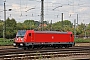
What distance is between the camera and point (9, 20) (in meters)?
81.2

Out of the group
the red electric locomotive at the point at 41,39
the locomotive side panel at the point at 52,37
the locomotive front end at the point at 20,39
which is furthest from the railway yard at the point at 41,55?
the locomotive side panel at the point at 52,37

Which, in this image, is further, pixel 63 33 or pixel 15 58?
pixel 63 33

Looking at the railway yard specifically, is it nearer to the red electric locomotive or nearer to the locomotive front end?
the locomotive front end

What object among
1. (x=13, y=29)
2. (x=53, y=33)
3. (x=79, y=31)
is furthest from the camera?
(x=79, y=31)

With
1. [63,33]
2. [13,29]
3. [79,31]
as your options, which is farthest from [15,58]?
[79,31]

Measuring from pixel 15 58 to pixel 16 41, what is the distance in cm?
1186

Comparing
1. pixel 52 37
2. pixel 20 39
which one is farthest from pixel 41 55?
pixel 52 37

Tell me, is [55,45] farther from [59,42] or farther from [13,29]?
[13,29]

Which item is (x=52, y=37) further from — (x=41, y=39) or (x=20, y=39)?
(x=20, y=39)

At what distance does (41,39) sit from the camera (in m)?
30.6

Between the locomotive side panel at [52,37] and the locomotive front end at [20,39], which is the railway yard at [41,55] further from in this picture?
the locomotive side panel at [52,37]

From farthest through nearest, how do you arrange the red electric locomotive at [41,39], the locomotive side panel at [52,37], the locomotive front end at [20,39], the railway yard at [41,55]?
the locomotive side panel at [52,37] < the red electric locomotive at [41,39] < the locomotive front end at [20,39] < the railway yard at [41,55]

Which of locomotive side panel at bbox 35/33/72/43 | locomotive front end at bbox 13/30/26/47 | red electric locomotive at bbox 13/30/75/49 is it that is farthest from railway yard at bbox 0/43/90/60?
locomotive side panel at bbox 35/33/72/43

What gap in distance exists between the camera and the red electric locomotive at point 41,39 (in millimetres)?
29219
